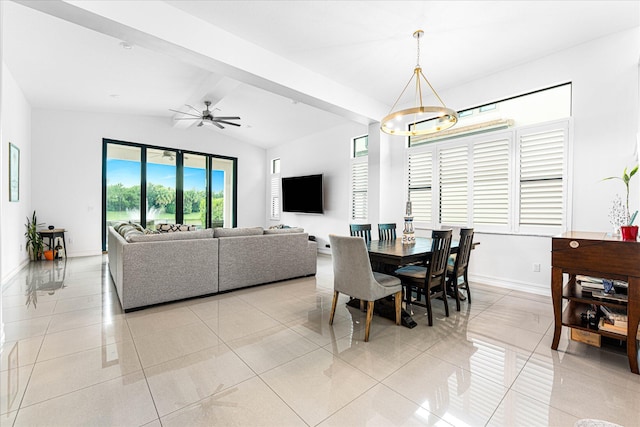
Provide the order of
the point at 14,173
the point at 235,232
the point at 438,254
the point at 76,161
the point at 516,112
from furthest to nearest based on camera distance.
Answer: the point at 76,161 < the point at 14,173 < the point at 516,112 < the point at 235,232 < the point at 438,254

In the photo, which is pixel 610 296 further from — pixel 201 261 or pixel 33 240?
pixel 33 240

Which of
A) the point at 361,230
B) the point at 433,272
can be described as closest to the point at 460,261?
the point at 433,272

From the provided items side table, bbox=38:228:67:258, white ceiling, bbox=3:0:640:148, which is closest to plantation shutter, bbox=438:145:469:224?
white ceiling, bbox=3:0:640:148

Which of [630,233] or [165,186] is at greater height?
[165,186]

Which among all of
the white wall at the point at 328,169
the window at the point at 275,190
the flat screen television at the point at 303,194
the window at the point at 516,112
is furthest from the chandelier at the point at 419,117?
the window at the point at 275,190

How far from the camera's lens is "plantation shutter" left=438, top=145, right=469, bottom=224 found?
14.9ft

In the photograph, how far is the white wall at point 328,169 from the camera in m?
6.73

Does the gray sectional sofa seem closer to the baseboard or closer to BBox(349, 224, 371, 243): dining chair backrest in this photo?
BBox(349, 224, 371, 243): dining chair backrest

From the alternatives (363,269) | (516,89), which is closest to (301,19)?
(363,269)

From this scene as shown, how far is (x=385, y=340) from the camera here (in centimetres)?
252

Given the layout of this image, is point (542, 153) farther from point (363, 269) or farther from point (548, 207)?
point (363, 269)

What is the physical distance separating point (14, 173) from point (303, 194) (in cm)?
531

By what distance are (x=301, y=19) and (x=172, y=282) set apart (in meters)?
3.26

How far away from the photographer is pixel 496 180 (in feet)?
13.7
